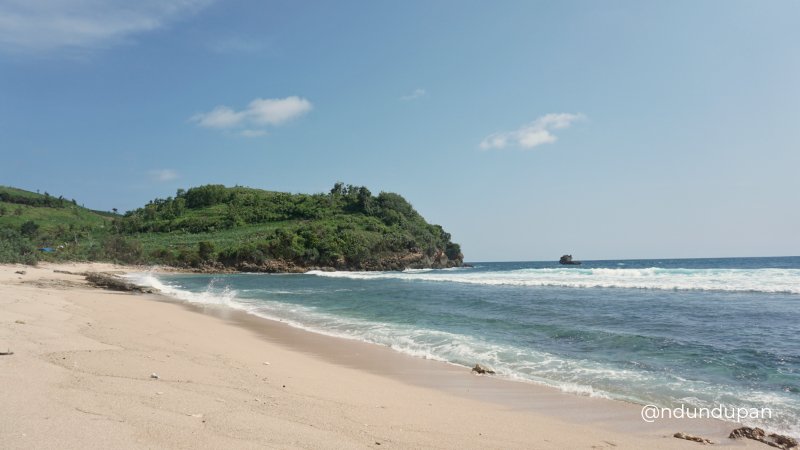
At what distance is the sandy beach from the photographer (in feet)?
12.3

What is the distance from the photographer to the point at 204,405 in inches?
182

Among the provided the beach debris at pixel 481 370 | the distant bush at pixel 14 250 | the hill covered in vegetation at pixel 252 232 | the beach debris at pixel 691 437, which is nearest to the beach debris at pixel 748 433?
the beach debris at pixel 691 437

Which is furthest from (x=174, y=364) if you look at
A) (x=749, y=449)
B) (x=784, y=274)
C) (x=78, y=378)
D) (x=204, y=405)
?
(x=784, y=274)

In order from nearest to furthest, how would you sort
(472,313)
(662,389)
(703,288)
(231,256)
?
1. (662,389)
2. (472,313)
3. (703,288)
4. (231,256)

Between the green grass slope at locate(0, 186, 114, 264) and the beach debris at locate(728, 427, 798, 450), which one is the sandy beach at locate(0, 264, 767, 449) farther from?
the green grass slope at locate(0, 186, 114, 264)

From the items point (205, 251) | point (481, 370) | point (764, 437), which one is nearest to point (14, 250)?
point (205, 251)

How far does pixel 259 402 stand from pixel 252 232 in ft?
266

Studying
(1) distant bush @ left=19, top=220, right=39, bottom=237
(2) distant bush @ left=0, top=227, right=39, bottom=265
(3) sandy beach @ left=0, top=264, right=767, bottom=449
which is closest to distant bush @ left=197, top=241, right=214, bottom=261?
(1) distant bush @ left=19, top=220, right=39, bottom=237

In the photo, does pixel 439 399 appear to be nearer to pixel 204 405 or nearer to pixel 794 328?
pixel 204 405

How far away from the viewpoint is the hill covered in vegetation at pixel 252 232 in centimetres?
6819

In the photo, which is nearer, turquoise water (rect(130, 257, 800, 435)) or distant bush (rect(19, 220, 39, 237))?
turquoise water (rect(130, 257, 800, 435))

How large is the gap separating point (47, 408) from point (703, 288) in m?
30.8

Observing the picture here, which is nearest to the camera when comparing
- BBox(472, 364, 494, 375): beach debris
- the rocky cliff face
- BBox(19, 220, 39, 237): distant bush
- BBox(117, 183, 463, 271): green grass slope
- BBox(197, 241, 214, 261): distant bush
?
BBox(472, 364, 494, 375): beach debris

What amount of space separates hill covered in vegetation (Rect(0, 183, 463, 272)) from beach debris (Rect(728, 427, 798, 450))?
57.1 metres
